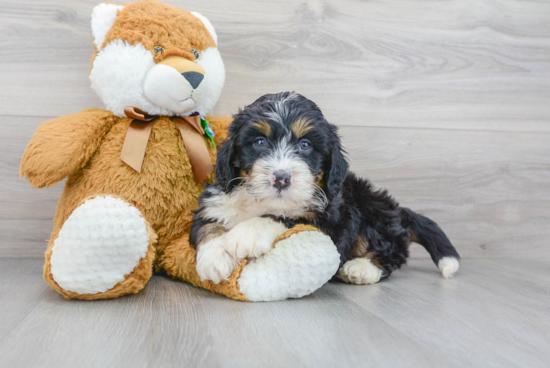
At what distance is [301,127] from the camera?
162 cm

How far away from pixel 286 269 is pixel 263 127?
51cm

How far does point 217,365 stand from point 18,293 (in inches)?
39.7

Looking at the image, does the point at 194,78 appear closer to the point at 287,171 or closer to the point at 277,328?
the point at 287,171

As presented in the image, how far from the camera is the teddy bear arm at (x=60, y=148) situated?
1737 mm

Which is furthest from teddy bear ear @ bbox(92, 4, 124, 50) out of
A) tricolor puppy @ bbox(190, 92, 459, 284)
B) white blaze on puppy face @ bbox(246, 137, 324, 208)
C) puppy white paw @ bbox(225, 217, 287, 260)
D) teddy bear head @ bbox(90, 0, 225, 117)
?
puppy white paw @ bbox(225, 217, 287, 260)

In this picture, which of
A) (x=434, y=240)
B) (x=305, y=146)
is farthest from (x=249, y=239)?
(x=434, y=240)

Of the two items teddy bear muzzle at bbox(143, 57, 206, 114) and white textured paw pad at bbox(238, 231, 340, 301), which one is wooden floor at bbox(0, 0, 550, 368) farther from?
teddy bear muzzle at bbox(143, 57, 206, 114)

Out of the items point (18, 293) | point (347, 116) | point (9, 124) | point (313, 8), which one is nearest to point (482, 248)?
point (347, 116)

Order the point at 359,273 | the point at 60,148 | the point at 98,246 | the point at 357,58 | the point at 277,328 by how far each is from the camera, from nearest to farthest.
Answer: the point at 277,328 < the point at 98,246 < the point at 60,148 < the point at 359,273 < the point at 357,58

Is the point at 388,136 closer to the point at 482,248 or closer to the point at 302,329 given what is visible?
the point at 482,248

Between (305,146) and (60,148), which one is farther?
(60,148)

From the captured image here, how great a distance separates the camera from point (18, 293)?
1.68 meters

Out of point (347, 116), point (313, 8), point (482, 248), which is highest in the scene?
point (313, 8)

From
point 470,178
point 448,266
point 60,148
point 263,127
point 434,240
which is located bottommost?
point 448,266
